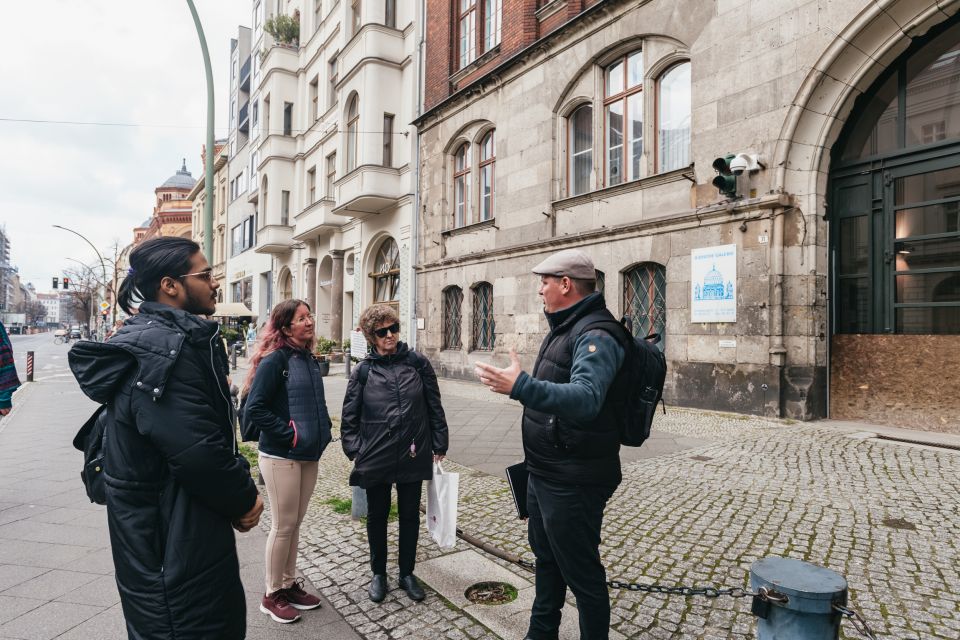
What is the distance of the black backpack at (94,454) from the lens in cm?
204

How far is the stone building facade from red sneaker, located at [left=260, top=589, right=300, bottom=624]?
27.0ft

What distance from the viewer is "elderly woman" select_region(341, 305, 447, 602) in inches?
137

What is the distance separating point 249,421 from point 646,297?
955 centimetres

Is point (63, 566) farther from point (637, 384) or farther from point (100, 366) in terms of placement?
point (637, 384)

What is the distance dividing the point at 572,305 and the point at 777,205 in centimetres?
804

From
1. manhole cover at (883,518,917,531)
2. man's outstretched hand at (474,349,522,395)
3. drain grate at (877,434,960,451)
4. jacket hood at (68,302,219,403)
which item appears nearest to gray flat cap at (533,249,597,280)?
man's outstretched hand at (474,349,522,395)

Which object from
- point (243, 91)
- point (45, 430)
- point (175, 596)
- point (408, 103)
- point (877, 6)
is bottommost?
point (45, 430)

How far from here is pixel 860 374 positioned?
29.8 feet

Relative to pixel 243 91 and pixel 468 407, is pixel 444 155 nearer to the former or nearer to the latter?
pixel 468 407

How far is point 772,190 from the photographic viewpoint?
30.6 ft

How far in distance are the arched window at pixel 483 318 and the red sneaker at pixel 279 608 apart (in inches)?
493

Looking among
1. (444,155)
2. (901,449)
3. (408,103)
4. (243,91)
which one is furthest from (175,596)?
(243,91)

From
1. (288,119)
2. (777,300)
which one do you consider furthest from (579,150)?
(288,119)

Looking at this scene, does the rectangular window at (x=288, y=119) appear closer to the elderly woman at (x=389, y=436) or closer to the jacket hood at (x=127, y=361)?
the elderly woman at (x=389, y=436)
